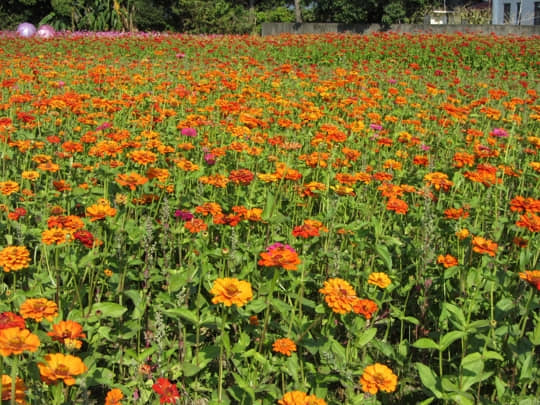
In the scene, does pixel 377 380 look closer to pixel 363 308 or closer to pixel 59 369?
pixel 363 308

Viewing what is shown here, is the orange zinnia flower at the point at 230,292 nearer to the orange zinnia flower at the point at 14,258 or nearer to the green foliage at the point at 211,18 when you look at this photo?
the orange zinnia flower at the point at 14,258

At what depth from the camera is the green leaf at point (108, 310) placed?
1.85 meters

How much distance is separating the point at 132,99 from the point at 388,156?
2096mm

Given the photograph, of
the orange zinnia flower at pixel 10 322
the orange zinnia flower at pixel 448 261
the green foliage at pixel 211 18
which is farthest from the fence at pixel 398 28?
the orange zinnia flower at pixel 10 322

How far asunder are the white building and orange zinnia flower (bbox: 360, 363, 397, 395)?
35268mm

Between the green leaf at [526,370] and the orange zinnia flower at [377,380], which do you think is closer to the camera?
the orange zinnia flower at [377,380]

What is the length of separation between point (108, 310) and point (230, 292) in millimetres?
602

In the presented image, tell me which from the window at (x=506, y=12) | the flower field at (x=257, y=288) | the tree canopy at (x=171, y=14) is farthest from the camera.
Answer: the window at (x=506, y=12)

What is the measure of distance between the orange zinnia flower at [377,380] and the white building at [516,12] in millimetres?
35268

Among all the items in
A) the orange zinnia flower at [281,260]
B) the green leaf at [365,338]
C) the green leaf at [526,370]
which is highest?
the orange zinnia flower at [281,260]

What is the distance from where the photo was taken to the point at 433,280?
2.38 m

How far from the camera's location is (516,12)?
33719mm

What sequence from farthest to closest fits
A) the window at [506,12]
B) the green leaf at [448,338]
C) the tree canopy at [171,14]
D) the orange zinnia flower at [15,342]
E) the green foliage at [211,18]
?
the window at [506,12] → the green foliage at [211,18] → the tree canopy at [171,14] → the green leaf at [448,338] → the orange zinnia flower at [15,342]

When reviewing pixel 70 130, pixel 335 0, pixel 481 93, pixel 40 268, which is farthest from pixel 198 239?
pixel 335 0
